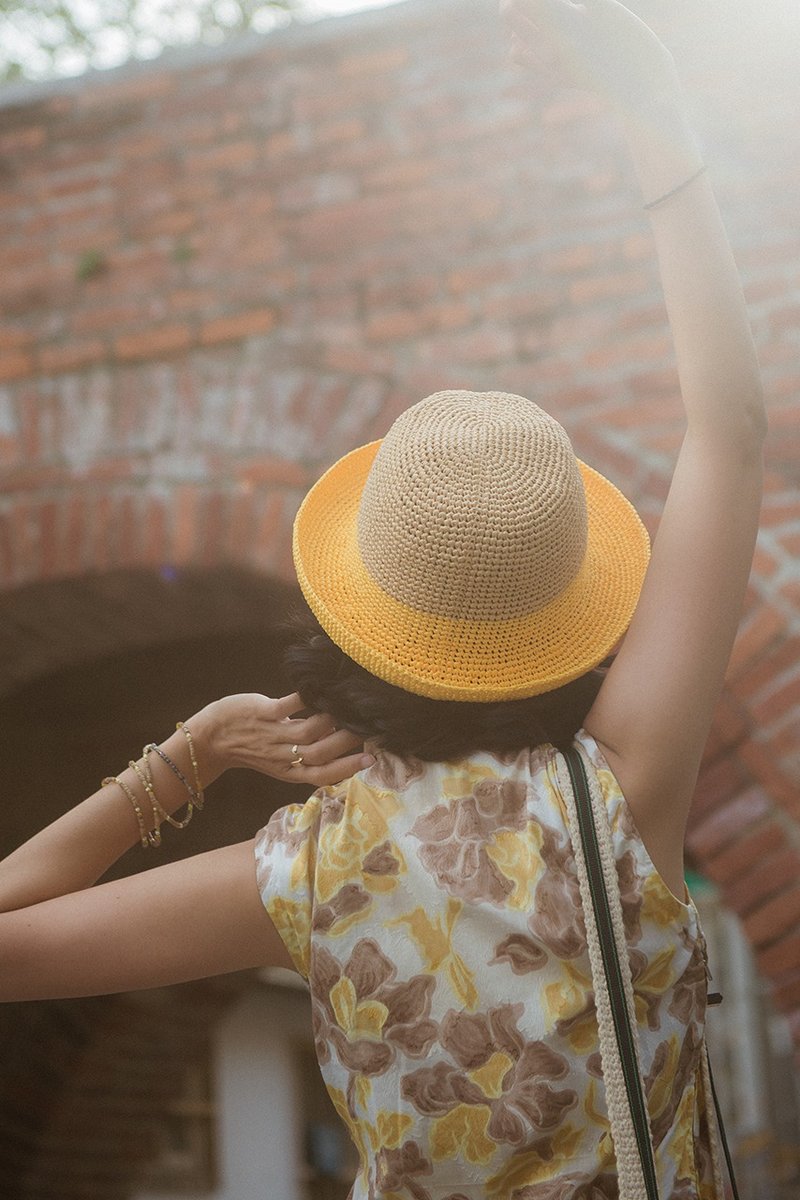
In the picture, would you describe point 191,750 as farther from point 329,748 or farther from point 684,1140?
point 684,1140

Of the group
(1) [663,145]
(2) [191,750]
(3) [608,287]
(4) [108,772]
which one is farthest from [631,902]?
(4) [108,772]

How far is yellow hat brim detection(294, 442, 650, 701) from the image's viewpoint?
129 cm

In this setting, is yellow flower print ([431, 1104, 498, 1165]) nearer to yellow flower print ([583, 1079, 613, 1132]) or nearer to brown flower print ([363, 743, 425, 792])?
yellow flower print ([583, 1079, 613, 1132])

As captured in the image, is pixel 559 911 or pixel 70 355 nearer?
pixel 559 911

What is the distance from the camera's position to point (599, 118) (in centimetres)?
342

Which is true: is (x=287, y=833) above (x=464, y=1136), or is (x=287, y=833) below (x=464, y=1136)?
above

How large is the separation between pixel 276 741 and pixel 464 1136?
436 millimetres

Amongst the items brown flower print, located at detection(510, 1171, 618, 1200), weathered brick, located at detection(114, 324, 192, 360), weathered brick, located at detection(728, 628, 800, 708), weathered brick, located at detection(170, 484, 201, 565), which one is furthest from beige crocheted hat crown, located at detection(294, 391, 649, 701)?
weathered brick, located at detection(114, 324, 192, 360)

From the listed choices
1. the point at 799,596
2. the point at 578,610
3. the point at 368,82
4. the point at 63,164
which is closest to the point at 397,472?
the point at 578,610

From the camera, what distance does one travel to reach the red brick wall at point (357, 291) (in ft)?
10.6

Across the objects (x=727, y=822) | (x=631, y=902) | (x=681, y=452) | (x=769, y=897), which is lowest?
(x=769, y=897)

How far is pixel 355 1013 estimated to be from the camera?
1.25 meters

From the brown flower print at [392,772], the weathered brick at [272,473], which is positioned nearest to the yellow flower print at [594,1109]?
the brown flower print at [392,772]

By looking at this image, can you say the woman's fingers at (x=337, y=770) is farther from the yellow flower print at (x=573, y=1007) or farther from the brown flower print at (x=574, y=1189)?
the brown flower print at (x=574, y=1189)
